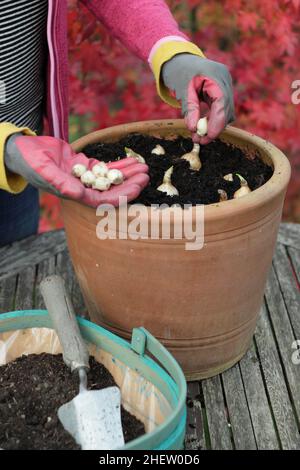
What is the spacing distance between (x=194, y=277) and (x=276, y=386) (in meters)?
0.24

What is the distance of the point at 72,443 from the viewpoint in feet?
3.10

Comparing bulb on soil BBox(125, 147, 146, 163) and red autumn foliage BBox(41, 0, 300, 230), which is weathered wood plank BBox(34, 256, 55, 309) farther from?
red autumn foliage BBox(41, 0, 300, 230)

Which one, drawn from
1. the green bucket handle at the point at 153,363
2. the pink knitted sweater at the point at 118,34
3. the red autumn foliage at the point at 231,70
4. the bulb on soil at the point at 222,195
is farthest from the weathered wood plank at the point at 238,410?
the red autumn foliage at the point at 231,70

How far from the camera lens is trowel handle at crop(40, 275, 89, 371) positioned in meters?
1.04

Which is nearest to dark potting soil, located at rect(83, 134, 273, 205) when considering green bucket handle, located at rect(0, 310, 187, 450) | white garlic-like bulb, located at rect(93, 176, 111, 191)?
white garlic-like bulb, located at rect(93, 176, 111, 191)

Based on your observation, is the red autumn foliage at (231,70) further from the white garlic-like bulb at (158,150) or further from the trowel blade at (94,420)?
the trowel blade at (94,420)

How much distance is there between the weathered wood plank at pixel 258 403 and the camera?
40.7 inches

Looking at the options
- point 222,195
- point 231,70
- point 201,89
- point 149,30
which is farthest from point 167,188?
point 231,70

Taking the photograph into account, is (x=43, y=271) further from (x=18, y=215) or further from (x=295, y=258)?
(x=295, y=258)

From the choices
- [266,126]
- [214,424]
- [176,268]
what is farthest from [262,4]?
[214,424]

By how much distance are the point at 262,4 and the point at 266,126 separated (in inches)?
13.5

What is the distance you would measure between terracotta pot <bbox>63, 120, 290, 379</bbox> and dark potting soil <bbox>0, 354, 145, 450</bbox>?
0.12m

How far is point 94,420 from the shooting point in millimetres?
957
